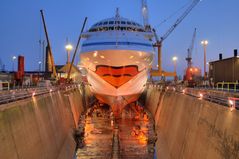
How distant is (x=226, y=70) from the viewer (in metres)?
31.9

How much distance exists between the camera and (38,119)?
1490 centimetres

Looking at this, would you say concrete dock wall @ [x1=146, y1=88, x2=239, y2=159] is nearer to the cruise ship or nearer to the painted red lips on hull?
the painted red lips on hull

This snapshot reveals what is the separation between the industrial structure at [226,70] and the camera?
29.9 m

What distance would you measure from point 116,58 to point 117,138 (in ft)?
25.8

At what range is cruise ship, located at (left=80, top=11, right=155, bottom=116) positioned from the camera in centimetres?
2580

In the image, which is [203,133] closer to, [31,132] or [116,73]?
[31,132]

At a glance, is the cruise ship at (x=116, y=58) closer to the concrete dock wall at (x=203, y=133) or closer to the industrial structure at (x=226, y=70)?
the concrete dock wall at (x=203, y=133)

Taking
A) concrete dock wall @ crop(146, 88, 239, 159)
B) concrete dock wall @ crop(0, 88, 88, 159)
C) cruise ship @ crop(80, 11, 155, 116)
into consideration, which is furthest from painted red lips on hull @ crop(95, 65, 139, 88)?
concrete dock wall @ crop(146, 88, 239, 159)

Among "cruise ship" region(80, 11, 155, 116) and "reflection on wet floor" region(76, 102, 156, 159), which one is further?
"cruise ship" region(80, 11, 155, 116)

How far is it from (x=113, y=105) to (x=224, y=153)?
69.5ft

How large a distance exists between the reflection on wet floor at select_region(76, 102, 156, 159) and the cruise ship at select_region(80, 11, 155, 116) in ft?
9.47

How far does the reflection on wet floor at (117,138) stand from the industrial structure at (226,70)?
10946mm

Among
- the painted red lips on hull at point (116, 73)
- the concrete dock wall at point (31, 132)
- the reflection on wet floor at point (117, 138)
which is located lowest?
the reflection on wet floor at point (117, 138)

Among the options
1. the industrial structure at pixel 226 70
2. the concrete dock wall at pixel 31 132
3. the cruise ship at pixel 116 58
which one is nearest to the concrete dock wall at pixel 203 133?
the concrete dock wall at pixel 31 132
